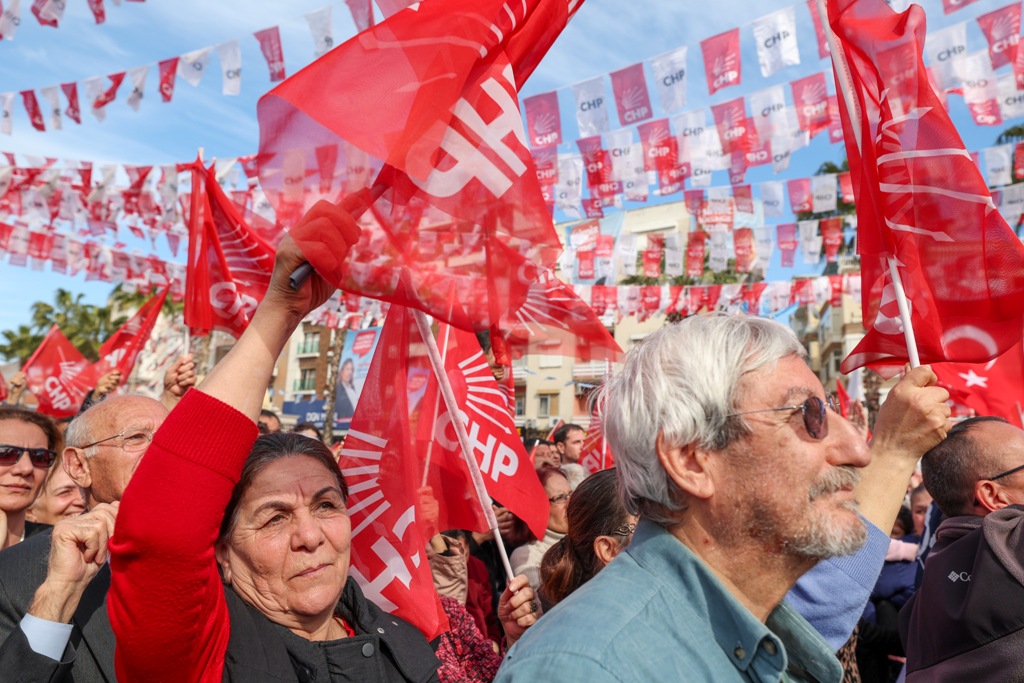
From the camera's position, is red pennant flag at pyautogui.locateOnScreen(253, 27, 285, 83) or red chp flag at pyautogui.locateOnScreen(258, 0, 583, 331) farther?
red pennant flag at pyautogui.locateOnScreen(253, 27, 285, 83)

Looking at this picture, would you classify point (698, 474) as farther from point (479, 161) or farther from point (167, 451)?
point (479, 161)

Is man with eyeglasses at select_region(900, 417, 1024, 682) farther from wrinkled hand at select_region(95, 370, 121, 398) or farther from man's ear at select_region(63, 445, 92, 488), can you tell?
wrinkled hand at select_region(95, 370, 121, 398)

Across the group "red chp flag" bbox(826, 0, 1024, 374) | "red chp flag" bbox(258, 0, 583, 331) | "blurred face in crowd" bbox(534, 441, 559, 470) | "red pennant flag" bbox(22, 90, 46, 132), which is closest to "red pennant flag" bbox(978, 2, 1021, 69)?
"blurred face in crowd" bbox(534, 441, 559, 470)

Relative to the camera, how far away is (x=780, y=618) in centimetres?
200

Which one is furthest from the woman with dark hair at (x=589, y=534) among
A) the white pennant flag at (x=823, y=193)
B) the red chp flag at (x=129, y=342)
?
the white pennant flag at (x=823, y=193)

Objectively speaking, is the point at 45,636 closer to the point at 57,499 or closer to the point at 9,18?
the point at 57,499

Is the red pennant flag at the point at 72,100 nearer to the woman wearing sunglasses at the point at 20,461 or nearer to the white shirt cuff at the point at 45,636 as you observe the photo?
the woman wearing sunglasses at the point at 20,461

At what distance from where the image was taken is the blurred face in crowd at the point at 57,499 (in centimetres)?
467

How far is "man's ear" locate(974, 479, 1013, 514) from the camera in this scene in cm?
344

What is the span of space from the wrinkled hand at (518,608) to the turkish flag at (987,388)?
3447mm

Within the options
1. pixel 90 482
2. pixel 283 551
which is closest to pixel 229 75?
pixel 90 482

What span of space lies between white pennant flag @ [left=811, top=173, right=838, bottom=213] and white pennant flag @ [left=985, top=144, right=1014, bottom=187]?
2619 mm

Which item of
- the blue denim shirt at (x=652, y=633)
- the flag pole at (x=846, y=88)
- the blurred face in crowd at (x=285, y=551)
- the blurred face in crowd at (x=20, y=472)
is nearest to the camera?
the blue denim shirt at (x=652, y=633)

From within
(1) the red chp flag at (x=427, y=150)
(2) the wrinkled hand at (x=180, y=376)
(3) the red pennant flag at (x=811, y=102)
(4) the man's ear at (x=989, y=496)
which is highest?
(3) the red pennant flag at (x=811, y=102)
